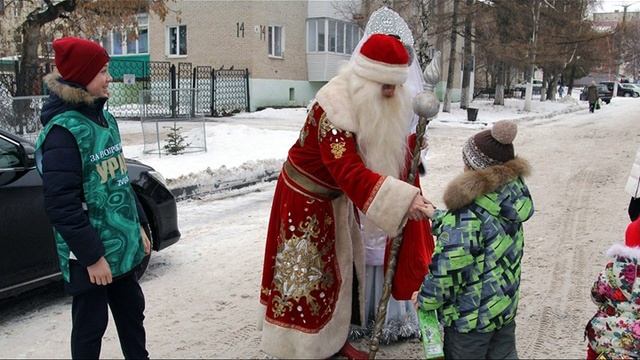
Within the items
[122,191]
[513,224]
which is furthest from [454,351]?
[122,191]

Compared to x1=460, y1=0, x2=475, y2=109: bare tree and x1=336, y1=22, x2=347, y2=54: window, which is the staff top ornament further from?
x1=336, y1=22, x2=347, y2=54: window

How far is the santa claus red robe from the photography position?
303cm

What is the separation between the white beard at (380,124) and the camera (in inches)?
Result: 112

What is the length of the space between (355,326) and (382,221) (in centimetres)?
104

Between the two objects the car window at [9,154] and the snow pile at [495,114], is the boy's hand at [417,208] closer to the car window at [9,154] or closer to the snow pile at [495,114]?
the car window at [9,154]

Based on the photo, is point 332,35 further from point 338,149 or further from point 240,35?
point 338,149

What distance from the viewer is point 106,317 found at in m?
2.81

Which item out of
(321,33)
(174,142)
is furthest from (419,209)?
(321,33)

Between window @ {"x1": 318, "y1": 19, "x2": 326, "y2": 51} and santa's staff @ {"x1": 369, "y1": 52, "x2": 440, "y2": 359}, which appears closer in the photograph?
santa's staff @ {"x1": 369, "y1": 52, "x2": 440, "y2": 359}

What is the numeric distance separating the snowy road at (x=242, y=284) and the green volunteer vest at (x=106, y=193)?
42.5 inches

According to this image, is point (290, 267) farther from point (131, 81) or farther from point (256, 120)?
point (256, 120)

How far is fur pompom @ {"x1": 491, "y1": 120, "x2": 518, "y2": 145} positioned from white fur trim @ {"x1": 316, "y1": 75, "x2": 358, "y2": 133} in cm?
63

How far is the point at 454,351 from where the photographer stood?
271 cm

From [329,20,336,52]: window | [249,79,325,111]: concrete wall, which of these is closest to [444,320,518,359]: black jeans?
[249,79,325,111]: concrete wall
